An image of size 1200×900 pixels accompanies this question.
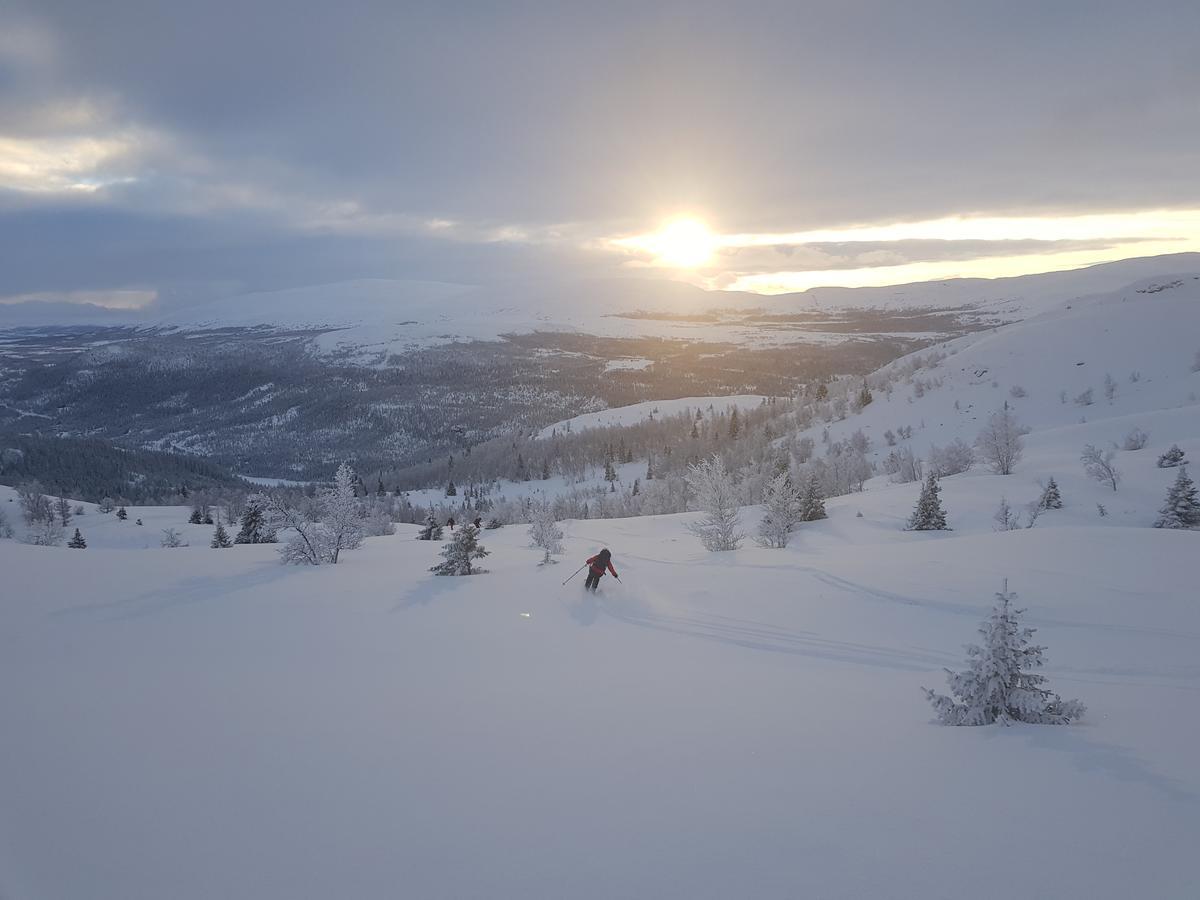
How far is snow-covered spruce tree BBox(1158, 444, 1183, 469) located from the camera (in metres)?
29.4

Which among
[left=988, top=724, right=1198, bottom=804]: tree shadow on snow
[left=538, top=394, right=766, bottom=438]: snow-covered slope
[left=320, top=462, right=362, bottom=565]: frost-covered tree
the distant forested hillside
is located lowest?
the distant forested hillside

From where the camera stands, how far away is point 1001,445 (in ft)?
121

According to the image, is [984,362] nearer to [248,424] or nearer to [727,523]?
[727,523]

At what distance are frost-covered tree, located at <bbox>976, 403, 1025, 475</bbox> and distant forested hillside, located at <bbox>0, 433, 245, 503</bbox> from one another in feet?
340

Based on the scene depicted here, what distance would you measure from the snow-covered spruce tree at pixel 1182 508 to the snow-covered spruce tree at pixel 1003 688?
20.7m

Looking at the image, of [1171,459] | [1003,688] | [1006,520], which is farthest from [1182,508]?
[1003,688]

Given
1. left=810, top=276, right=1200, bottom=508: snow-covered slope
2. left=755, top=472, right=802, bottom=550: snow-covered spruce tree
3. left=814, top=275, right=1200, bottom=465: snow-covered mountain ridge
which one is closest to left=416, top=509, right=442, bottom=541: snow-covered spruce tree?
left=755, top=472, right=802, bottom=550: snow-covered spruce tree

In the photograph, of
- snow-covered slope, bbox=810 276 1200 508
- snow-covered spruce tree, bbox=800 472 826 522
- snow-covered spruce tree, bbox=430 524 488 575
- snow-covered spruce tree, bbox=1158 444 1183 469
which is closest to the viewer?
snow-covered spruce tree, bbox=430 524 488 575

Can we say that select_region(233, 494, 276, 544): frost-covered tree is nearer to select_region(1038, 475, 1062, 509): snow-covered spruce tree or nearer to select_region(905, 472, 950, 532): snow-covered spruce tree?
select_region(905, 472, 950, 532): snow-covered spruce tree

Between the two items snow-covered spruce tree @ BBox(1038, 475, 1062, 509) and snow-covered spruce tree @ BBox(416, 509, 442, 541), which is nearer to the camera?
snow-covered spruce tree @ BBox(1038, 475, 1062, 509)

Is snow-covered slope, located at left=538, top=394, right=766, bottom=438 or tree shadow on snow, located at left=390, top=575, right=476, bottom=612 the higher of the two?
snow-covered slope, located at left=538, top=394, right=766, bottom=438

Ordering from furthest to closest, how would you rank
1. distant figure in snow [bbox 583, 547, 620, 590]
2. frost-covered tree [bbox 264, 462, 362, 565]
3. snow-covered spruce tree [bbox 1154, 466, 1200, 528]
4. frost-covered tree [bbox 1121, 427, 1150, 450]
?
frost-covered tree [bbox 1121, 427, 1150, 450] < snow-covered spruce tree [bbox 1154, 466, 1200, 528] < frost-covered tree [bbox 264, 462, 362, 565] < distant figure in snow [bbox 583, 547, 620, 590]

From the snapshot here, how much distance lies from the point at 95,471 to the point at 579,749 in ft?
426

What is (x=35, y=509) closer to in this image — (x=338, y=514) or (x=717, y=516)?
(x=338, y=514)
